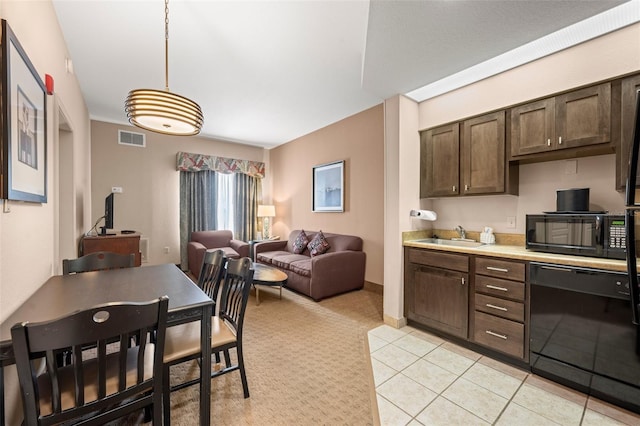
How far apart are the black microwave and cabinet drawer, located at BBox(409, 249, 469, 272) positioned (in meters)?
0.52

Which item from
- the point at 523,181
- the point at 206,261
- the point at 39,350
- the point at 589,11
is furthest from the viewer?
the point at 523,181

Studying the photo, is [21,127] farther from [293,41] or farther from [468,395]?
[468,395]

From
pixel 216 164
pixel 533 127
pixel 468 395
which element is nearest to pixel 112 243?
pixel 216 164

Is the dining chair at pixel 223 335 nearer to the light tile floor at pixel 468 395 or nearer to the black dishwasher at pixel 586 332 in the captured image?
the light tile floor at pixel 468 395

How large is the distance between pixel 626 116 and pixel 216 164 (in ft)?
18.4

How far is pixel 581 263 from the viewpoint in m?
1.81

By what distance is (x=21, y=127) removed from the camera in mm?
1348

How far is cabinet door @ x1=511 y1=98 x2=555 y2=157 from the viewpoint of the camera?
2170 mm

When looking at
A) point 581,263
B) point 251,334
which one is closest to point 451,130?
point 581,263

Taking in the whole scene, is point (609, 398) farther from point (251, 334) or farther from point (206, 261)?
point (206, 261)

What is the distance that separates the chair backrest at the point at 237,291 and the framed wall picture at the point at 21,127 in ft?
3.87

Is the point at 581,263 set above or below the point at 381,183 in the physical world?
below

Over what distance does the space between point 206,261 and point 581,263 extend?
2795 mm

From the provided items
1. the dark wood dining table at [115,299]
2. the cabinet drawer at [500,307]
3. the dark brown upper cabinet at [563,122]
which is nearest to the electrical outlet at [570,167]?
the dark brown upper cabinet at [563,122]
